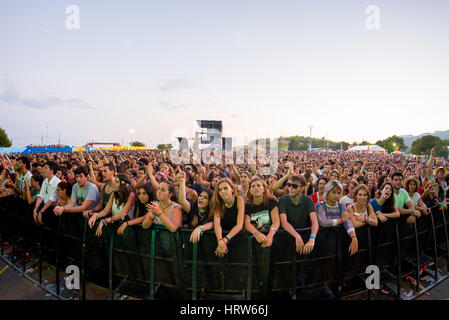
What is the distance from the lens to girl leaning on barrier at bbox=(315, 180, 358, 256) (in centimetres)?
333

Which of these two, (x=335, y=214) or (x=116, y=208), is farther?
(x=116, y=208)

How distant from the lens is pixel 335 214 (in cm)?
344

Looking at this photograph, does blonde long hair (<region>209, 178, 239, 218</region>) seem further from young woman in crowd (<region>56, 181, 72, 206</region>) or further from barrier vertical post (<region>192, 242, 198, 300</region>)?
young woman in crowd (<region>56, 181, 72, 206</region>)

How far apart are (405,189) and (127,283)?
537 centimetres

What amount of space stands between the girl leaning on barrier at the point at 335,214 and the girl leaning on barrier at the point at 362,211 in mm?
177

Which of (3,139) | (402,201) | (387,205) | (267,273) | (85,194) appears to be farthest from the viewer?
(3,139)

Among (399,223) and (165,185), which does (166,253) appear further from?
(399,223)

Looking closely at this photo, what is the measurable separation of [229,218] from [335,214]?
1584 millimetres

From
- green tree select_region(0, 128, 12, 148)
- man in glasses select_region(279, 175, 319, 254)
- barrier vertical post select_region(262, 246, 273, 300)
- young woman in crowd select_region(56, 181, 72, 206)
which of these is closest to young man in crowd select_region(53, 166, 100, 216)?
young woman in crowd select_region(56, 181, 72, 206)

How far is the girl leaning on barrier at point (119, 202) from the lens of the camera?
348 centimetres

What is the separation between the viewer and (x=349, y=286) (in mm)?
3684

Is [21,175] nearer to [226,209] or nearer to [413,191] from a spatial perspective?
[226,209]

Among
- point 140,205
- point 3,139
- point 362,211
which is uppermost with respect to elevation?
point 3,139

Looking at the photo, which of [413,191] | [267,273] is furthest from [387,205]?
[267,273]
